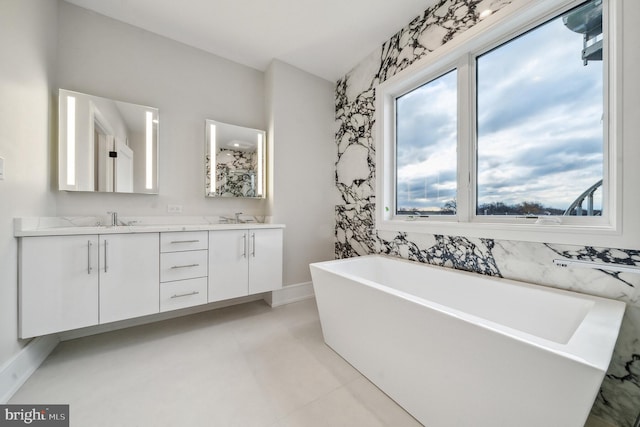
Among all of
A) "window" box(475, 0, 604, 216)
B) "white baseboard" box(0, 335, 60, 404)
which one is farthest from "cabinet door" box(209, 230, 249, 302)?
"window" box(475, 0, 604, 216)

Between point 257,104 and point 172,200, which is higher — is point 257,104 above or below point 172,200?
above

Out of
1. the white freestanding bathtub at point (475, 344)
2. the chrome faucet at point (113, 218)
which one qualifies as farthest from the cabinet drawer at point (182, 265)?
the white freestanding bathtub at point (475, 344)

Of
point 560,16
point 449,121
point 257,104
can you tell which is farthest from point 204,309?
point 560,16

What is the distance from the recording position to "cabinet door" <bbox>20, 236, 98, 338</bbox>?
1.42 meters

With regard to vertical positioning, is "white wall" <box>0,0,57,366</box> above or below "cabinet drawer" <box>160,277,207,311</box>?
above

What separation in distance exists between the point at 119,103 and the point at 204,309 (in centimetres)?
213

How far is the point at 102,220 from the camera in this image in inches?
80.2

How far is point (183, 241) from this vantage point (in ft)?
6.41

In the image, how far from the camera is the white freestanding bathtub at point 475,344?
0.74 m

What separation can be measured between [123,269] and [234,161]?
1461mm

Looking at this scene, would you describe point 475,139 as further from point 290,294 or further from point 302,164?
point 290,294

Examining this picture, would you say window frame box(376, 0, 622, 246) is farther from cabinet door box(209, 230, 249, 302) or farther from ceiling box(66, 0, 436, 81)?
cabinet door box(209, 230, 249, 302)

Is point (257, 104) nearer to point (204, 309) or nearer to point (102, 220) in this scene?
point (102, 220)

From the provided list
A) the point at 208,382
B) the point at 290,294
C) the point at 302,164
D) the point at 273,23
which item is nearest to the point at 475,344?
the point at 208,382
